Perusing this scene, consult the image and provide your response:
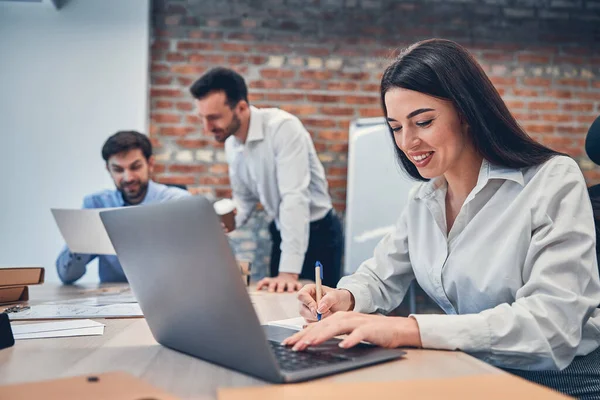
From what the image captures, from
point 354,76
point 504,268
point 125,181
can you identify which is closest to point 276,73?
point 354,76

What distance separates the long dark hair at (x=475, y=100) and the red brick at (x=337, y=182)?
94.8 inches

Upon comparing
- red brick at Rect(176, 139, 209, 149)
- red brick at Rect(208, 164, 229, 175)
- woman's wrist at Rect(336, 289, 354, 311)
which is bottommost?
woman's wrist at Rect(336, 289, 354, 311)

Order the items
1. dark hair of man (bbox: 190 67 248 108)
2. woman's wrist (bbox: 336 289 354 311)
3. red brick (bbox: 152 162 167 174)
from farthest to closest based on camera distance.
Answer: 1. red brick (bbox: 152 162 167 174)
2. dark hair of man (bbox: 190 67 248 108)
3. woman's wrist (bbox: 336 289 354 311)

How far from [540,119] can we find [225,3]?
82.4 inches

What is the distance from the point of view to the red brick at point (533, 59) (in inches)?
147

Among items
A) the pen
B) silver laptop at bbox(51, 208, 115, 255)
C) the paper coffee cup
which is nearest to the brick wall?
the paper coffee cup

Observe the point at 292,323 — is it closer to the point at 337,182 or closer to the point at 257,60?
the point at 337,182

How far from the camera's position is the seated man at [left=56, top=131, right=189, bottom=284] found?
7.99 feet

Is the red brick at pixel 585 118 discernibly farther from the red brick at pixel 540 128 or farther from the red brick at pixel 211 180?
the red brick at pixel 211 180

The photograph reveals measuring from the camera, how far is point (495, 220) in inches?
44.8

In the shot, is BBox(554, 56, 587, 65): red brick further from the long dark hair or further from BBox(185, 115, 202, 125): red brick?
the long dark hair

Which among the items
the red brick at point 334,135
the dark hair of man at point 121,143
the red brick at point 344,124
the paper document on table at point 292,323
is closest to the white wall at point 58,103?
the dark hair of man at point 121,143

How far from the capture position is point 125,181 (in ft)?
8.35

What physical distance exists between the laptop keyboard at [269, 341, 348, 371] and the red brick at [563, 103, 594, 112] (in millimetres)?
3431
